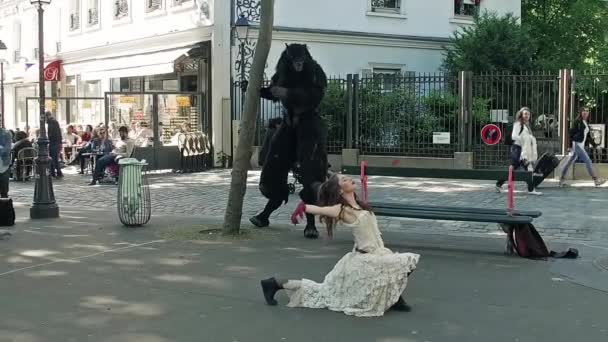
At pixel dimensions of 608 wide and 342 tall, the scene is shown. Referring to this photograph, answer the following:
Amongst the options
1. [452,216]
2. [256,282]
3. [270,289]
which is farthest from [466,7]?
[270,289]

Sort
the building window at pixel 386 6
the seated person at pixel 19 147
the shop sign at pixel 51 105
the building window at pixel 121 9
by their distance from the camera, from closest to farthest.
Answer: the seated person at pixel 19 147 < the building window at pixel 386 6 < the shop sign at pixel 51 105 < the building window at pixel 121 9

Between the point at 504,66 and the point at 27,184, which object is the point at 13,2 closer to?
the point at 27,184

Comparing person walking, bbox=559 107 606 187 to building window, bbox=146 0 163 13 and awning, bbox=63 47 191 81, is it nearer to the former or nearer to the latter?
awning, bbox=63 47 191 81

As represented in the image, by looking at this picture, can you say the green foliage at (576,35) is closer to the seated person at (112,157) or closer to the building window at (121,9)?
the building window at (121,9)

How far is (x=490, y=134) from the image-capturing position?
712 inches

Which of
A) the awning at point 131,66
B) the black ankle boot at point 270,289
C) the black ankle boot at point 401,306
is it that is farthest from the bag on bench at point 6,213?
the awning at point 131,66

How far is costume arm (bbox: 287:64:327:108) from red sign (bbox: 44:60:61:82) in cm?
2289

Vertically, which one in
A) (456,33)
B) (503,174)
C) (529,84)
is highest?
(456,33)

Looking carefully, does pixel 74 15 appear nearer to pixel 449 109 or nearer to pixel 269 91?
pixel 449 109

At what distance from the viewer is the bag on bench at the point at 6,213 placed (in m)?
10.3

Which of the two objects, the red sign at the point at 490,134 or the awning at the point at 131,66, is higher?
the awning at the point at 131,66

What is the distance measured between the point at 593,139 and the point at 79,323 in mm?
13929

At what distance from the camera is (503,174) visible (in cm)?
866

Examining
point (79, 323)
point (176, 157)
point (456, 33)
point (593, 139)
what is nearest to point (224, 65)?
point (176, 157)
